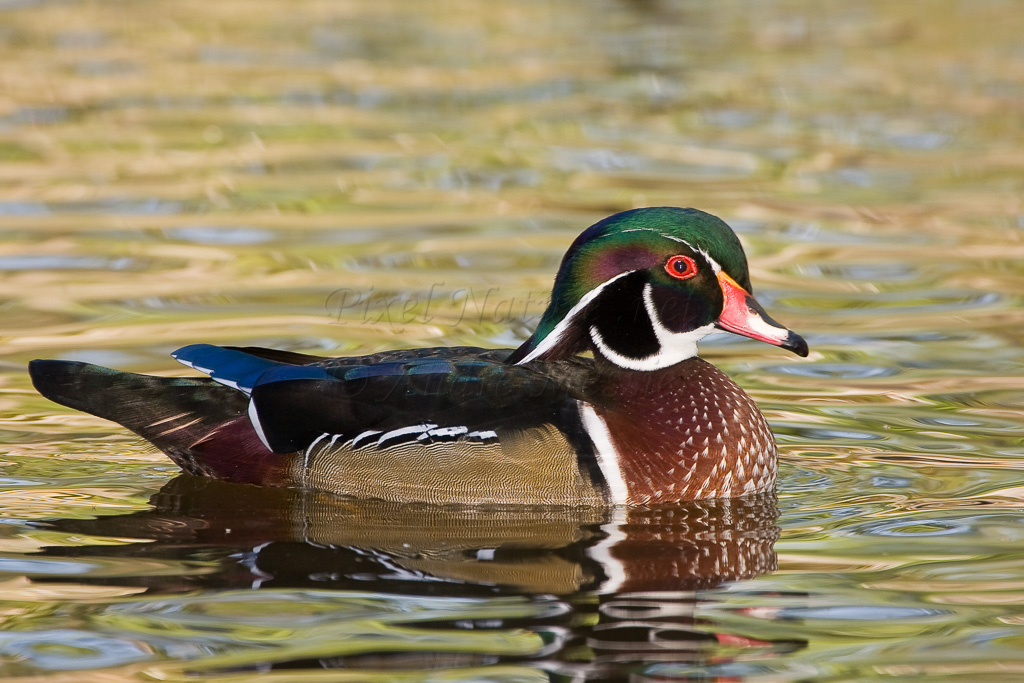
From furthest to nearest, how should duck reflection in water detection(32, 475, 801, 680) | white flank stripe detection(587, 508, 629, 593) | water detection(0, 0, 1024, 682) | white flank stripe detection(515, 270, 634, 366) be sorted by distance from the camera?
white flank stripe detection(515, 270, 634, 366) < white flank stripe detection(587, 508, 629, 593) < water detection(0, 0, 1024, 682) < duck reflection in water detection(32, 475, 801, 680)

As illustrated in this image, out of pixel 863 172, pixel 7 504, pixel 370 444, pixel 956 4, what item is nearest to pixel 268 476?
pixel 370 444

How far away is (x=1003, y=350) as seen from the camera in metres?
9.05

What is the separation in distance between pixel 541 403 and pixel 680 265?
0.82 metres

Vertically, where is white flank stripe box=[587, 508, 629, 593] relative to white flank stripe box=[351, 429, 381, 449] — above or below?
below

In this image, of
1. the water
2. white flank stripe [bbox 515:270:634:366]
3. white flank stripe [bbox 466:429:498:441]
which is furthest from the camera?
white flank stripe [bbox 515:270:634:366]

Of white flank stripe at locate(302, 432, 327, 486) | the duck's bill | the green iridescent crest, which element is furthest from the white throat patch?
white flank stripe at locate(302, 432, 327, 486)

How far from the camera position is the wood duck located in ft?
21.9

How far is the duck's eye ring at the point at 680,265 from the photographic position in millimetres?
6777

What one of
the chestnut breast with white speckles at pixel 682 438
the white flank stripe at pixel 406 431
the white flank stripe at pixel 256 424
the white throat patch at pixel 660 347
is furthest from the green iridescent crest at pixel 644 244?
the white flank stripe at pixel 256 424

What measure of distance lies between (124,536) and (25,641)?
1137 mm

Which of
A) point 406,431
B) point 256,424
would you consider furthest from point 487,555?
point 256,424

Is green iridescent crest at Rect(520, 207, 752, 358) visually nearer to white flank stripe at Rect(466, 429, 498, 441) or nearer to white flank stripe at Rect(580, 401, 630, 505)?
white flank stripe at Rect(580, 401, 630, 505)

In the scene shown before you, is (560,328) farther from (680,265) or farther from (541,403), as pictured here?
(680,265)

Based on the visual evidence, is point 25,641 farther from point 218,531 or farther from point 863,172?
point 863,172
